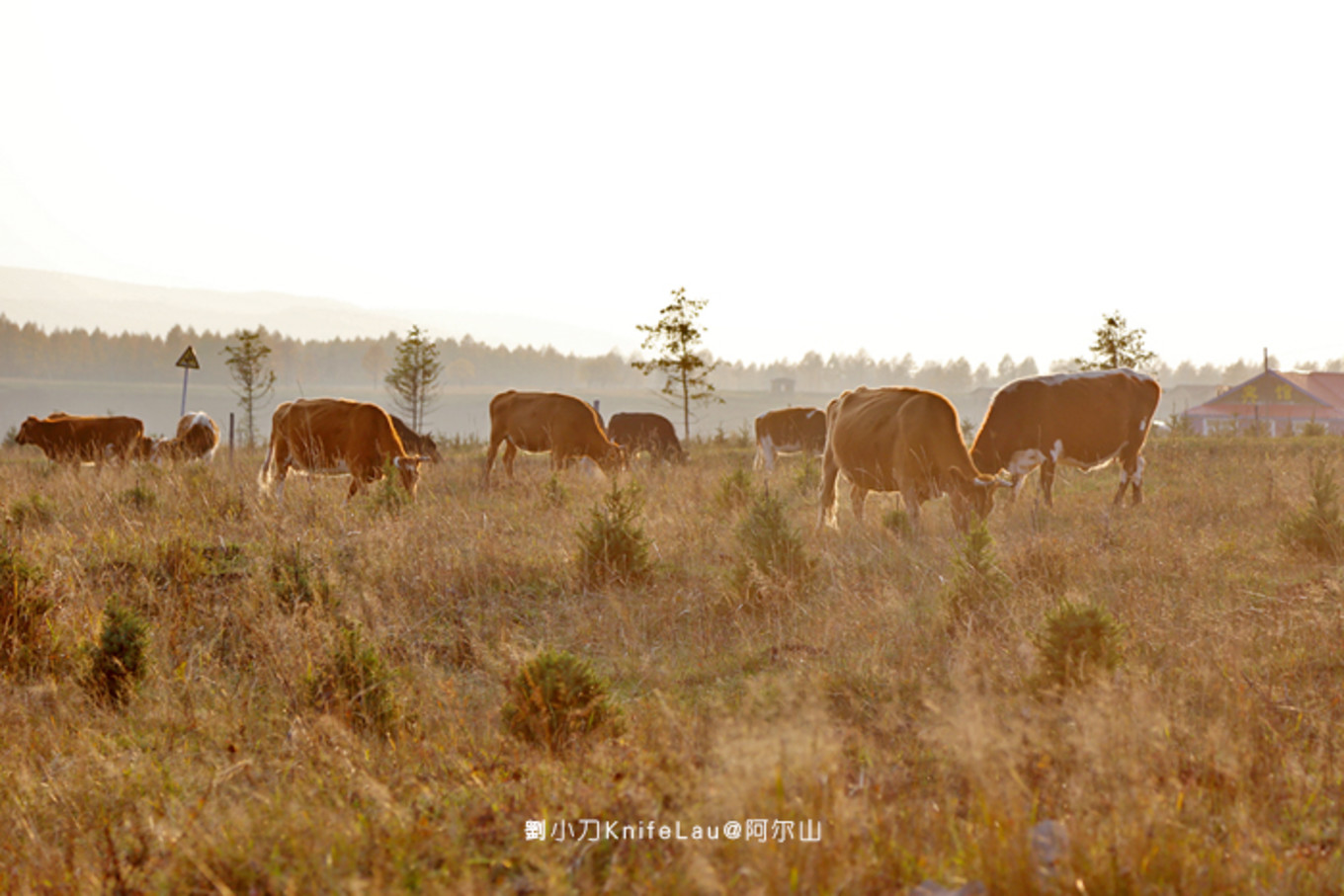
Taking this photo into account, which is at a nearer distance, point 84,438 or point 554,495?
point 554,495

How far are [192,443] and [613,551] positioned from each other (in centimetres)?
1879

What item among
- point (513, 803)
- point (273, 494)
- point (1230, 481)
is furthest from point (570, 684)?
point (1230, 481)

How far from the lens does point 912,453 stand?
923 cm

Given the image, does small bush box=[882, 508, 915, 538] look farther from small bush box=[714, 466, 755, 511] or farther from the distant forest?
the distant forest

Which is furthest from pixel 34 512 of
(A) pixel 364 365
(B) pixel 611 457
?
(A) pixel 364 365

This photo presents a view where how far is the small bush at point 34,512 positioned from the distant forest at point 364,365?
9055cm

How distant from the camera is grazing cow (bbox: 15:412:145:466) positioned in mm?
19625

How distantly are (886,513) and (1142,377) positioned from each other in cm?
607

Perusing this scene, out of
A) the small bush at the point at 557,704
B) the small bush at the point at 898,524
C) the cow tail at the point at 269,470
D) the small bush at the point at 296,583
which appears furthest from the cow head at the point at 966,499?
the cow tail at the point at 269,470

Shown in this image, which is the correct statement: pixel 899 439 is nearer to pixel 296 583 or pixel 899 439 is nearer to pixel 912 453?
pixel 912 453

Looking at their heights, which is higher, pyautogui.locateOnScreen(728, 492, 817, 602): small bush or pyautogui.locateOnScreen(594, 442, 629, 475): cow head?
pyautogui.locateOnScreen(594, 442, 629, 475): cow head

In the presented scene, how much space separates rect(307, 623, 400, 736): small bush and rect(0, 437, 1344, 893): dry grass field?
3cm

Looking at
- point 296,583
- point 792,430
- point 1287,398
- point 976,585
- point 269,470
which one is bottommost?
point 296,583

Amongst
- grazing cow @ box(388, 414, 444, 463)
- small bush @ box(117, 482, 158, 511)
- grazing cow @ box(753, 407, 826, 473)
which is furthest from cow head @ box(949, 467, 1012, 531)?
grazing cow @ box(388, 414, 444, 463)
